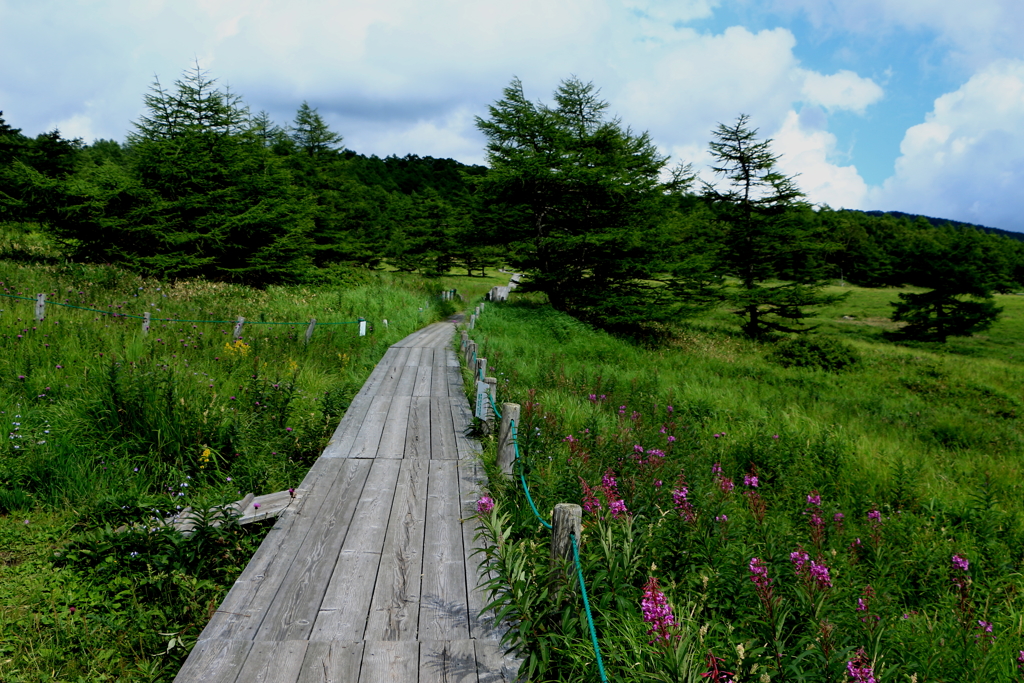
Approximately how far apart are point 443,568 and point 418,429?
3141 mm

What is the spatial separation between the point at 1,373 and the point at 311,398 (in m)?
3.69

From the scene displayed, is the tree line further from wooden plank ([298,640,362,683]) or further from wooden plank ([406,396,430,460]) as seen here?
wooden plank ([298,640,362,683])

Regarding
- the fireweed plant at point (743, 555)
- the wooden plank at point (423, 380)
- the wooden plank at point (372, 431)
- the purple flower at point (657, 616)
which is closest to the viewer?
the purple flower at point (657, 616)

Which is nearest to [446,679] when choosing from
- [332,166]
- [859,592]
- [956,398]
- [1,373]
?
[859,592]

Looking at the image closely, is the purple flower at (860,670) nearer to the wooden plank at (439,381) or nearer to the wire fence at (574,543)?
the wire fence at (574,543)

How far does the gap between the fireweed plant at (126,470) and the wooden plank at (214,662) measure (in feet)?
1.52

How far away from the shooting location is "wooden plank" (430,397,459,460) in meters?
5.71

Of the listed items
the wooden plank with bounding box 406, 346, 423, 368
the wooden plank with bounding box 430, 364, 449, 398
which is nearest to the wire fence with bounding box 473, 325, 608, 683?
the wooden plank with bounding box 430, 364, 449, 398

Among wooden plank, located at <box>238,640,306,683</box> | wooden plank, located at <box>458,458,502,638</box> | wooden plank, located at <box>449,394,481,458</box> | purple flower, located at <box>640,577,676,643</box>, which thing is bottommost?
wooden plank, located at <box>238,640,306,683</box>

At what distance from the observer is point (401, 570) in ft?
11.4

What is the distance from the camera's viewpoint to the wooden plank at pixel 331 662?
2.57 meters

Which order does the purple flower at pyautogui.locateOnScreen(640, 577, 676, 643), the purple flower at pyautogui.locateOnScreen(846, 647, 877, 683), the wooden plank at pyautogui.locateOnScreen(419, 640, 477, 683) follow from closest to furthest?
the purple flower at pyautogui.locateOnScreen(846, 647, 877, 683) → the purple flower at pyautogui.locateOnScreen(640, 577, 676, 643) → the wooden plank at pyautogui.locateOnScreen(419, 640, 477, 683)

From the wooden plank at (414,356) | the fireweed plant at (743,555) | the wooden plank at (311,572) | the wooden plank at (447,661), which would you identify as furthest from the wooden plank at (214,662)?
the wooden plank at (414,356)

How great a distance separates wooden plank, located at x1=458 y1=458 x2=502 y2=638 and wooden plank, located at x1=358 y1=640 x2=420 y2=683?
36 cm
